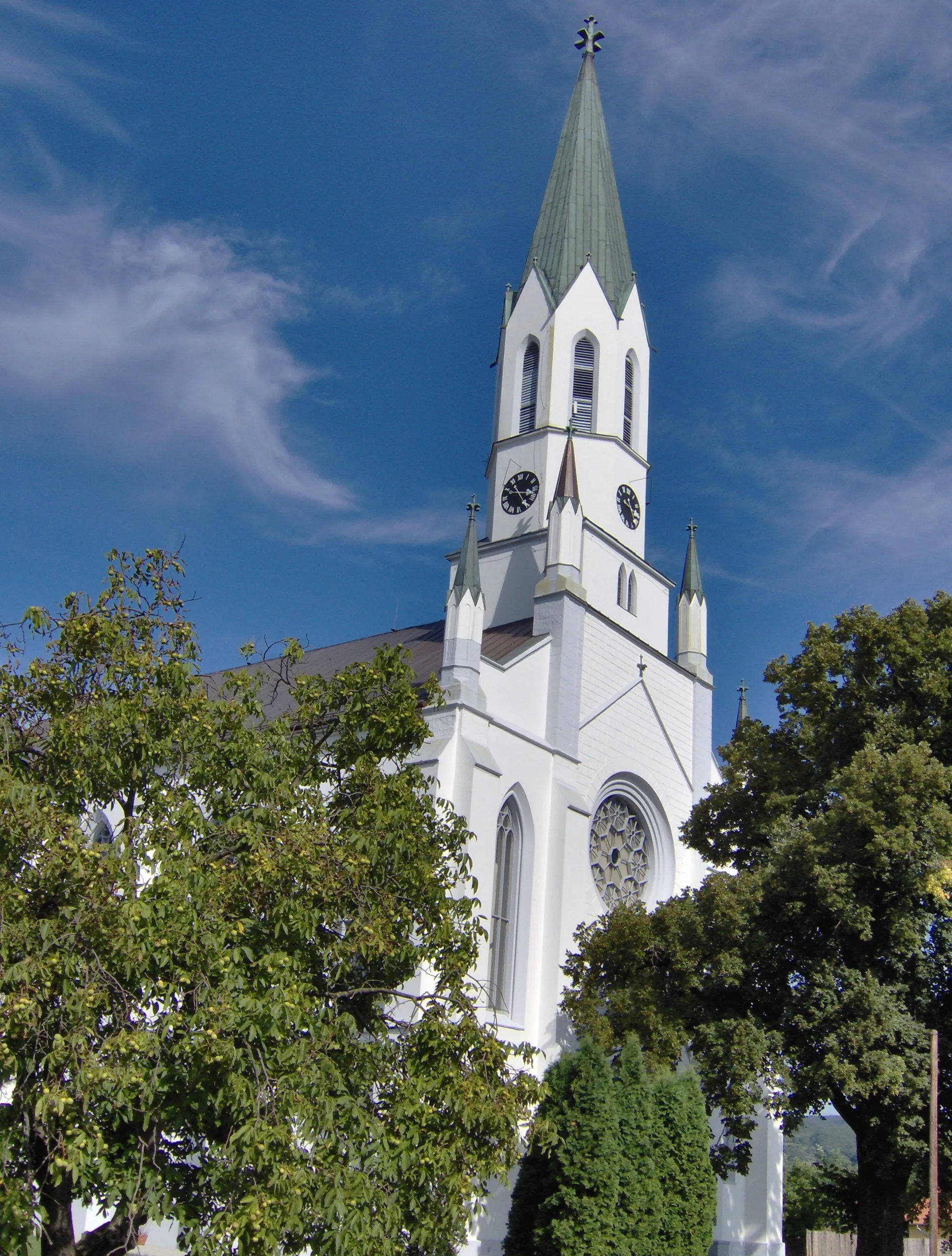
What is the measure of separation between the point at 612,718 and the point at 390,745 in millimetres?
16344

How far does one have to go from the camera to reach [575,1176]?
17.6 m

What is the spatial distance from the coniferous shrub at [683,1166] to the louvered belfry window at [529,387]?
61.1 ft

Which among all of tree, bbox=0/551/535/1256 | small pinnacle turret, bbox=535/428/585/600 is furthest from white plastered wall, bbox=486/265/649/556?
tree, bbox=0/551/535/1256

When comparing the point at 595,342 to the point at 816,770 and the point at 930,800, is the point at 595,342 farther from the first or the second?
the point at 930,800

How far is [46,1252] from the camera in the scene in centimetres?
1000

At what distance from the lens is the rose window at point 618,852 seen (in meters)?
27.8

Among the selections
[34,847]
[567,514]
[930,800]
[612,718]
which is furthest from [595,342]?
[34,847]

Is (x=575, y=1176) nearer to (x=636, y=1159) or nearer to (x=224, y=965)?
(x=636, y=1159)

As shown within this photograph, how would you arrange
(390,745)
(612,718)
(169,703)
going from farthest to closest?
(612,718), (390,745), (169,703)

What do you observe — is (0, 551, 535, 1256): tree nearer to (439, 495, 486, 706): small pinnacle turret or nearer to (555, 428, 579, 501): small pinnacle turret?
(439, 495, 486, 706): small pinnacle turret

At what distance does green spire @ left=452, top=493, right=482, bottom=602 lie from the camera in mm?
24783

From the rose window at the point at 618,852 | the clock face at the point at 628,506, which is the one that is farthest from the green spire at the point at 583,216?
the rose window at the point at 618,852

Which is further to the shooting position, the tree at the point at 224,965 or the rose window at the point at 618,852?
the rose window at the point at 618,852

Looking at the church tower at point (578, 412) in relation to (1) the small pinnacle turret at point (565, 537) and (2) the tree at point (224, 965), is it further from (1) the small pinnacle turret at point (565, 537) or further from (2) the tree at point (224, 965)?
(2) the tree at point (224, 965)
